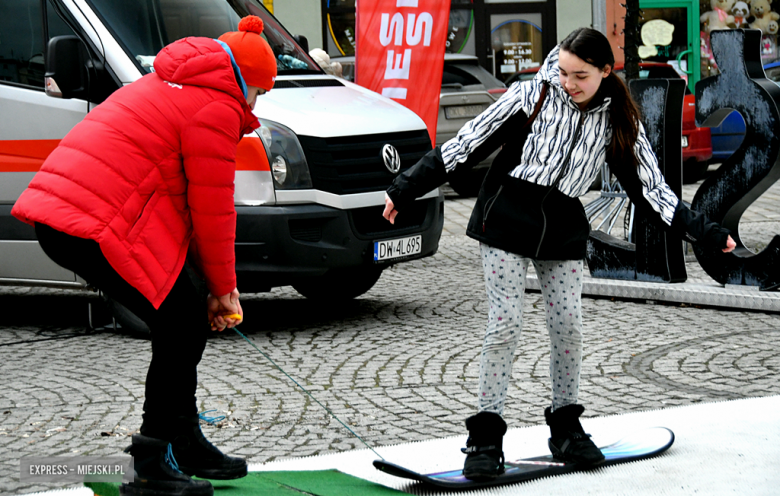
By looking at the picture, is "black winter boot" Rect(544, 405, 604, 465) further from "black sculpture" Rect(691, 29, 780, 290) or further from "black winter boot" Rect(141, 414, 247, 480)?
"black sculpture" Rect(691, 29, 780, 290)

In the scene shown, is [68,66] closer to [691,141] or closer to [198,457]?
[198,457]

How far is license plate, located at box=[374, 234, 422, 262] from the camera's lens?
698 cm

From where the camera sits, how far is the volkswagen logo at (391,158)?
23.2 ft

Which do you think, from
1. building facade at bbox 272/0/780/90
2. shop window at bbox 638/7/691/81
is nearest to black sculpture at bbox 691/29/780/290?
building facade at bbox 272/0/780/90

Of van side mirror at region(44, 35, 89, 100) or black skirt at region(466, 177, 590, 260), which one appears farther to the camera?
van side mirror at region(44, 35, 89, 100)

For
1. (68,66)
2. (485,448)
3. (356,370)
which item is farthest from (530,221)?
(68,66)

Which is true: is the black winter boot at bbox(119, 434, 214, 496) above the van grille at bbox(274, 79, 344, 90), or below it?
below

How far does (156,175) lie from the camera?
338cm

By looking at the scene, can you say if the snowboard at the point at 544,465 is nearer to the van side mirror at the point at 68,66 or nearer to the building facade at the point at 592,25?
the van side mirror at the point at 68,66

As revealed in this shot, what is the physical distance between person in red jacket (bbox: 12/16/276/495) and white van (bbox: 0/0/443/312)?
2959mm

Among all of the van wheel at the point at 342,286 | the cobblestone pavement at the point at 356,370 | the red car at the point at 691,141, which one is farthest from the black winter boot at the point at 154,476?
the red car at the point at 691,141

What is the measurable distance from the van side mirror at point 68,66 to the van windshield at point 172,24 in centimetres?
37

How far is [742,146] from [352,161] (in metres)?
3.02

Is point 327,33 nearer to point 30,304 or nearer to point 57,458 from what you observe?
point 30,304
